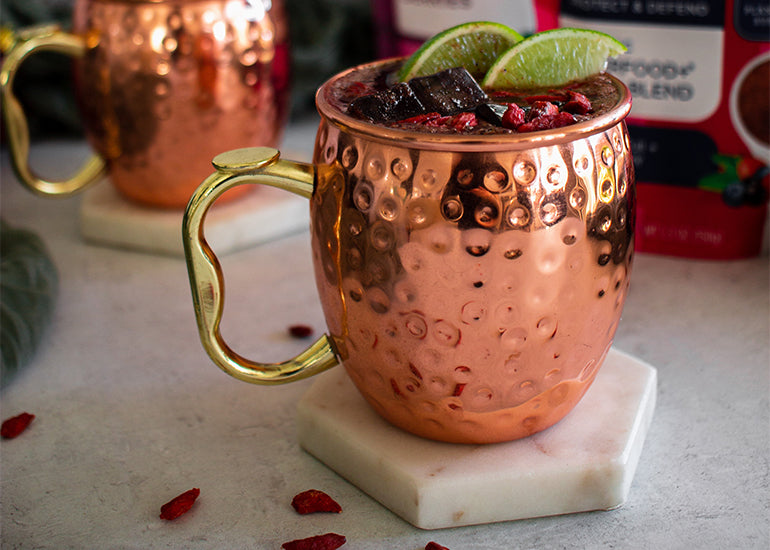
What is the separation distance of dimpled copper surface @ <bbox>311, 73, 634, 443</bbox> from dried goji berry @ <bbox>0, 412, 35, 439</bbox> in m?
0.27

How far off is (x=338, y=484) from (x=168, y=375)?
0.21m

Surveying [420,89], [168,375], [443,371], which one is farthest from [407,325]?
[168,375]

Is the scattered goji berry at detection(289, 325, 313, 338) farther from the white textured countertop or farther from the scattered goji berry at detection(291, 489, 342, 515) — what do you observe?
the scattered goji berry at detection(291, 489, 342, 515)

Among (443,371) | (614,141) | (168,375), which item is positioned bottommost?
(168,375)

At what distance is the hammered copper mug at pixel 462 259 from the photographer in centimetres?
47

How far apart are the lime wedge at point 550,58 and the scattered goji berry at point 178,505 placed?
33cm

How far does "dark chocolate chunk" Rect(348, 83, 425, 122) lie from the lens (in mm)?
495

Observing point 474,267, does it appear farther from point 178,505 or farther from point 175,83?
point 175,83

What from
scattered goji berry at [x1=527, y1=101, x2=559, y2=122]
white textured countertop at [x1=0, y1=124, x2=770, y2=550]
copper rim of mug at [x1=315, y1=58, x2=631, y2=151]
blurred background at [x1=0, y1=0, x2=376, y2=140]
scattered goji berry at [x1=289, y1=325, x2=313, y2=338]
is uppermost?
scattered goji berry at [x1=527, y1=101, x2=559, y2=122]

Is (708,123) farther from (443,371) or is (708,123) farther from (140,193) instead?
(140,193)

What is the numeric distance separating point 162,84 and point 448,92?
43 cm

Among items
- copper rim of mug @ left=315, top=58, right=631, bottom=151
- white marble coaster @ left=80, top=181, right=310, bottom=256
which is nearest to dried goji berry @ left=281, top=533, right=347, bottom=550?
copper rim of mug @ left=315, top=58, right=631, bottom=151

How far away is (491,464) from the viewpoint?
541 millimetres

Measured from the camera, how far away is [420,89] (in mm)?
513
